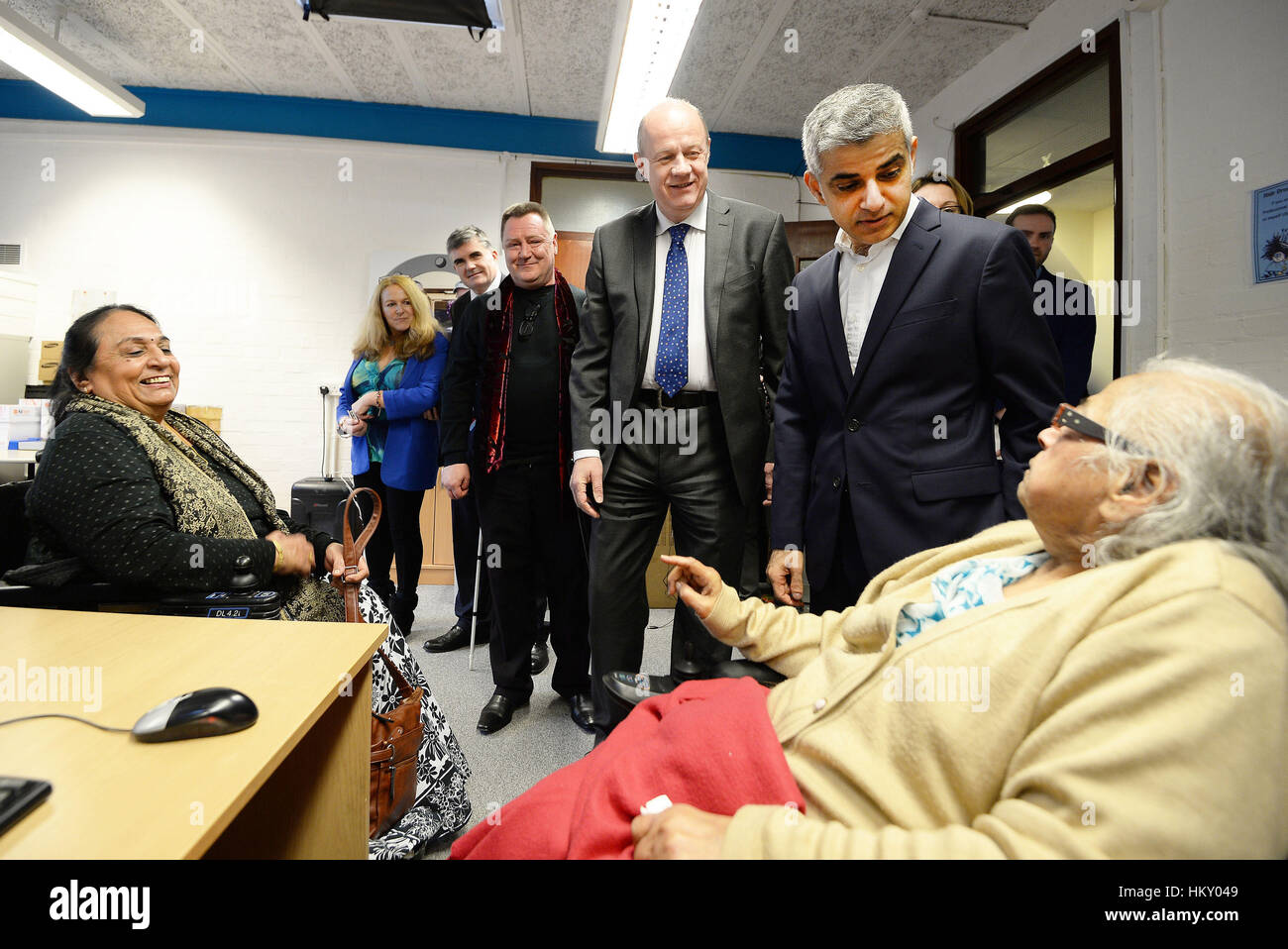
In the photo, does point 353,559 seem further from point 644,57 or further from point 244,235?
point 244,235

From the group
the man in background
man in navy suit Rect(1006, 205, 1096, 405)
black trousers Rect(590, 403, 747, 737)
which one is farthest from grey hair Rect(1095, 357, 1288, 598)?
the man in background

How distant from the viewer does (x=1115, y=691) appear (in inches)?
23.8

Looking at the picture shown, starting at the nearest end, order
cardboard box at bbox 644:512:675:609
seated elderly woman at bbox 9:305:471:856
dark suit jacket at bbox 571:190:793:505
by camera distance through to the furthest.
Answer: seated elderly woman at bbox 9:305:471:856 → dark suit jacket at bbox 571:190:793:505 → cardboard box at bbox 644:512:675:609

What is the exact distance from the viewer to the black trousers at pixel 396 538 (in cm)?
317

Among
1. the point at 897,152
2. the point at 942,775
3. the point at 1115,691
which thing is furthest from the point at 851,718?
the point at 897,152

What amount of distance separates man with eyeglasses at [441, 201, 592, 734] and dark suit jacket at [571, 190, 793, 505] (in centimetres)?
42

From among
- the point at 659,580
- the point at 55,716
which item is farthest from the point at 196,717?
the point at 659,580

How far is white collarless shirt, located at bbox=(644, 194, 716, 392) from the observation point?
1.82 m

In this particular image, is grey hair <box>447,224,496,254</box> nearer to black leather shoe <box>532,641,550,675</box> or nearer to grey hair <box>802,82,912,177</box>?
black leather shoe <box>532,641,550,675</box>

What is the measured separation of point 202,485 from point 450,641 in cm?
178

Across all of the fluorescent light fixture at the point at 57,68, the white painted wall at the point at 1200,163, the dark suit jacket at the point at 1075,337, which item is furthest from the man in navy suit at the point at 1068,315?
the fluorescent light fixture at the point at 57,68

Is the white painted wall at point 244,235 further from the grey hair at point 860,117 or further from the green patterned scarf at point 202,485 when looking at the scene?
the grey hair at point 860,117

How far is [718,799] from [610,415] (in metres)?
1.23

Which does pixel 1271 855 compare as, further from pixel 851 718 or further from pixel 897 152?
pixel 897 152
